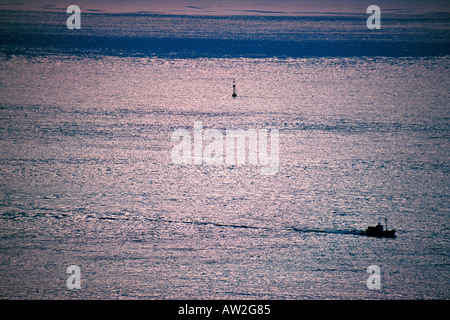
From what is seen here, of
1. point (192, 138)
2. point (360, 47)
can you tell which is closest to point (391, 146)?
point (192, 138)

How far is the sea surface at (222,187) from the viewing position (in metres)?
7.83

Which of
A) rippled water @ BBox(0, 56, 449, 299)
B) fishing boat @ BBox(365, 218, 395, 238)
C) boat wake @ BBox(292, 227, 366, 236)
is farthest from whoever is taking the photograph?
boat wake @ BBox(292, 227, 366, 236)

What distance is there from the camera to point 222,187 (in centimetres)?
1055

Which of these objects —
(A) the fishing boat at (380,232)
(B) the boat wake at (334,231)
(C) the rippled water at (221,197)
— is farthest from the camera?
(B) the boat wake at (334,231)

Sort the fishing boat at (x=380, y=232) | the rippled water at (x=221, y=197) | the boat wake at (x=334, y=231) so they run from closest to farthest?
the rippled water at (x=221, y=197), the fishing boat at (x=380, y=232), the boat wake at (x=334, y=231)

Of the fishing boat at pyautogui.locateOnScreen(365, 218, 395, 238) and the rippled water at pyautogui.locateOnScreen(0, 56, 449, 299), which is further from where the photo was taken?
the fishing boat at pyautogui.locateOnScreen(365, 218, 395, 238)

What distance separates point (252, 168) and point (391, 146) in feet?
9.15

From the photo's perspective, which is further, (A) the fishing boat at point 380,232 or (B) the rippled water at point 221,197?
(A) the fishing boat at point 380,232

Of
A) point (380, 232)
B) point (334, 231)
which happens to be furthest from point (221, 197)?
point (380, 232)

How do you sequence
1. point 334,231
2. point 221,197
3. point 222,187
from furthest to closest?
point 222,187 → point 221,197 → point 334,231

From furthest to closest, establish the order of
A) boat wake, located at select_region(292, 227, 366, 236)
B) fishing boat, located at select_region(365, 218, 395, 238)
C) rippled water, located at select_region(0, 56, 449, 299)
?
boat wake, located at select_region(292, 227, 366, 236) < fishing boat, located at select_region(365, 218, 395, 238) < rippled water, located at select_region(0, 56, 449, 299)

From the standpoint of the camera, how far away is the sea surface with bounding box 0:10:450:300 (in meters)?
7.83

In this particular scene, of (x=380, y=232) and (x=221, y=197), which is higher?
(x=221, y=197)

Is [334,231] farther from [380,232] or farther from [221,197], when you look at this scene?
[221,197]
